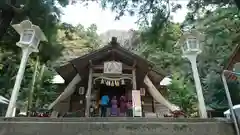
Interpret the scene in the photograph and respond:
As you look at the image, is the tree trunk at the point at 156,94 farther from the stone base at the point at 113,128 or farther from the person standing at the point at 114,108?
the stone base at the point at 113,128

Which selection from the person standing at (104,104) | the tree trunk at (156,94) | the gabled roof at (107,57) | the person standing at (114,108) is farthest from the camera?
the tree trunk at (156,94)

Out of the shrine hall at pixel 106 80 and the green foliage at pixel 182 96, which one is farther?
the green foliage at pixel 182 96

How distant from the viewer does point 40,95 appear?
1448 cm

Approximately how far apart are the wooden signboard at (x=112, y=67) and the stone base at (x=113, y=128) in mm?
6165

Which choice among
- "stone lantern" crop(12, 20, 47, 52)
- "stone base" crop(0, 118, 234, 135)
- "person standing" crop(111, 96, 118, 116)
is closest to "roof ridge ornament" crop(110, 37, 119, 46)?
"person standing" crop(111, 96, 118, 116)

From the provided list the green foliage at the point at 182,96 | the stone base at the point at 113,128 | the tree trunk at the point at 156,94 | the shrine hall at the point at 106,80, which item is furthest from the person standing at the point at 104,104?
the stone base at the point at 113,128

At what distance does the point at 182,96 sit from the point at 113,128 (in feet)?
35.4

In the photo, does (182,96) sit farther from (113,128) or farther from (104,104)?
(113,128)

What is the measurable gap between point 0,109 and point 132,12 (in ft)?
32.9

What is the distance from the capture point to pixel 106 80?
10367 mm

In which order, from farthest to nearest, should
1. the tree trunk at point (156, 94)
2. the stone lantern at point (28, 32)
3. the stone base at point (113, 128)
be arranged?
the tree trunk at point (156, 94) → the stone lantern at point (28, 32) → the stone base at point (113, 128)

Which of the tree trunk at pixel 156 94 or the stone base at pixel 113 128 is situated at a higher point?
the tree trunk at pixel 156 94

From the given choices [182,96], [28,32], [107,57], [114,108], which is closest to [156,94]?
[114,108]

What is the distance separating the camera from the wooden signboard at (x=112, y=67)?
10180 mm
